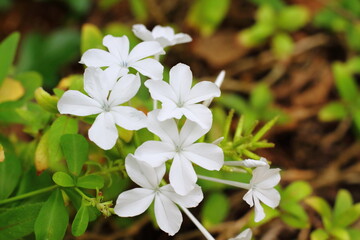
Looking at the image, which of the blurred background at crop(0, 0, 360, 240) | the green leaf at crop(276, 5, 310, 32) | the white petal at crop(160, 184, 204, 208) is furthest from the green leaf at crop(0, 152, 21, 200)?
the green leaf at crop(276, 5, 310, 32)

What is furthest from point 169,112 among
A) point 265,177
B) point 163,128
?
point 265,177

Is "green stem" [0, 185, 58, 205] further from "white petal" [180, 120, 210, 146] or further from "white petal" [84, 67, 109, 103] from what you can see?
"white petal" [180, 120, 210, 146]

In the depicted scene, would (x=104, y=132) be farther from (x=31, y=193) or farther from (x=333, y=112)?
(x=333, y=112)

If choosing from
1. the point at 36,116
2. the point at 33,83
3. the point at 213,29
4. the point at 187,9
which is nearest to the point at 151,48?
the point at 36,116

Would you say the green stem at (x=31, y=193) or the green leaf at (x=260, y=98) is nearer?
the green stem at (x=31, y=193)

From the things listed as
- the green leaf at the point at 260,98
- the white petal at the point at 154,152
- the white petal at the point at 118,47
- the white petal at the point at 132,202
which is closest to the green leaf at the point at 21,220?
the white petal at the point at 132,202

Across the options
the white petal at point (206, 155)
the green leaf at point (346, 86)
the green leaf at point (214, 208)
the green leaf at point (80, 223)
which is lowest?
the green leaf at point (214, 208)

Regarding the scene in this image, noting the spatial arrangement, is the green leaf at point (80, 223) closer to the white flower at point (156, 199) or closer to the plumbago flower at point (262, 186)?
the white flower at point (156, 199)
